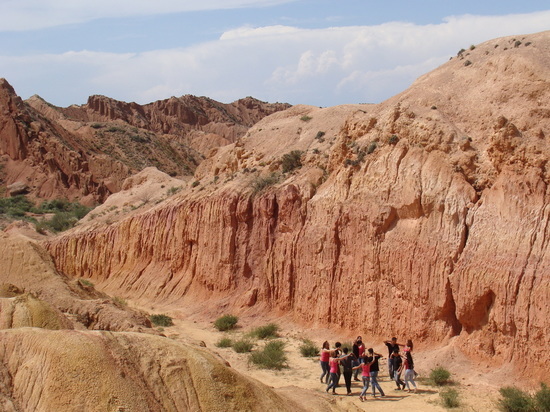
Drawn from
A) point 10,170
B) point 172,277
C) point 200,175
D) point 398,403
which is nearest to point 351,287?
point 398,403

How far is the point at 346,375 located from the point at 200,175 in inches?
765

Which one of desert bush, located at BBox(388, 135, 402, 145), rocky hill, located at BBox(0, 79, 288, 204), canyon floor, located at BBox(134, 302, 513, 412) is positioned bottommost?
canyon floor, located at BBox(134, 302, 513, 412)

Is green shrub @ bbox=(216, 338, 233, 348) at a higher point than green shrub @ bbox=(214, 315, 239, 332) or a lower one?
lower

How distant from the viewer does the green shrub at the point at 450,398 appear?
531 inches

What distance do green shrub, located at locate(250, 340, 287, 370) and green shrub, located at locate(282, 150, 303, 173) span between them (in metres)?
8.96

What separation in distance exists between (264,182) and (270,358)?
370 inches

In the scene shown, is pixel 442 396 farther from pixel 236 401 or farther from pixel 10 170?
pixel 10 170

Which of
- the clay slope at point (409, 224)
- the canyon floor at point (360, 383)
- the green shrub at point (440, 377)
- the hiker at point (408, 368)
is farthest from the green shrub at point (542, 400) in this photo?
the hiker at point (408, 368)

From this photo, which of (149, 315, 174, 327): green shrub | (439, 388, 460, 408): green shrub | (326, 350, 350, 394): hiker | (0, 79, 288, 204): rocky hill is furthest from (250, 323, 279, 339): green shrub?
(0, 79, 288, 204): rocky hill

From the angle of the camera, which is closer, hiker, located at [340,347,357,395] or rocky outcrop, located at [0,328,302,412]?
rocky outcrop, located at [0,328,302,412]

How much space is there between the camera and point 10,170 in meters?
61.1

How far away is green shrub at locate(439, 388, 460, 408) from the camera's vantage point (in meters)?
13.5

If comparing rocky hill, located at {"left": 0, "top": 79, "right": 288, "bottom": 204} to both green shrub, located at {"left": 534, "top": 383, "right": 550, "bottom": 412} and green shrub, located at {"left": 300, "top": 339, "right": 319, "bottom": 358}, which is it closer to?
green shrub, located at {"left": 300, "top": 339, "right": 319, "bottom": 358}

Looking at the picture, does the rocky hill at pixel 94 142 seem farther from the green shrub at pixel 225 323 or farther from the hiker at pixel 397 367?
the hiker at pixel 397 367
